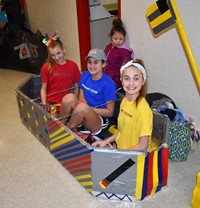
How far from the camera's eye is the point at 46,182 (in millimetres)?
2156

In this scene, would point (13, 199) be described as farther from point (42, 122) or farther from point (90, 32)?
point (90, 32)

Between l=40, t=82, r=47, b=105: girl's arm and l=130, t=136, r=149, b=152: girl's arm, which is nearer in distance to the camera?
l=130, t=136, r=149, b=152: girl's arm

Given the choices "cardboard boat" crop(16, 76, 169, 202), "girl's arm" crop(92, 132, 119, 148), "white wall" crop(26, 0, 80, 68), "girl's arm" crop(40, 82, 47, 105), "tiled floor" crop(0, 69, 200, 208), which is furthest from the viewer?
"white wall" crop(26, 0, 80, 68)

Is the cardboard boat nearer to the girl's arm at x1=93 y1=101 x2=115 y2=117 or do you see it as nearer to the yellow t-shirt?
the yellow t-shirt

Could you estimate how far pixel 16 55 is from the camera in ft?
14.1

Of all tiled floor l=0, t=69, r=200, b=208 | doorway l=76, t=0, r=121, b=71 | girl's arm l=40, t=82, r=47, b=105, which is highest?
doorway l=76, t=0, r=121, b=71

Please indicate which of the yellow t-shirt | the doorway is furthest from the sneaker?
the doorway

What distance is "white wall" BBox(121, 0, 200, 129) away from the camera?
7.90 feet

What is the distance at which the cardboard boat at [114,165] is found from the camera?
1.83 m

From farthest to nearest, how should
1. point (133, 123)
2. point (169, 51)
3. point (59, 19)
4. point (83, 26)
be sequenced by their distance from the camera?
point (59, 19), point (83, 26), point (169, 51), point (133, 123)

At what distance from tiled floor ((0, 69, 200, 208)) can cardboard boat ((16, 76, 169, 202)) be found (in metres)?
0.06

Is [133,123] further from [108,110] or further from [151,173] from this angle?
[108,110]

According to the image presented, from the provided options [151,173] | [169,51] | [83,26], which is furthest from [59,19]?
[151,173]

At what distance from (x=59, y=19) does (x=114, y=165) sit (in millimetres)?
2923
